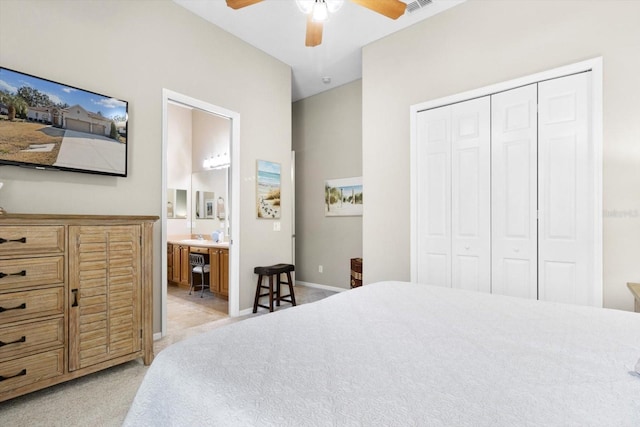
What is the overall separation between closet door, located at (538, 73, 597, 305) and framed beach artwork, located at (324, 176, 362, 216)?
2.56 m

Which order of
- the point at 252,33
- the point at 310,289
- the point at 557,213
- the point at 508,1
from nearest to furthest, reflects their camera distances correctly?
the point at 557,213, the point at 508,1, the point at 252,33, the point at 310,289

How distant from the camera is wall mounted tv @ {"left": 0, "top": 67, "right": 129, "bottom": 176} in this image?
219 cm

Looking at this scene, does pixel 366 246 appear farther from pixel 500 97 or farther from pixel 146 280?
pixel 146 280

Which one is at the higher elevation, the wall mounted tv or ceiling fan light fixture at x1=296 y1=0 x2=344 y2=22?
ceiling fan light fixture at x1=296 y1=0 x2=344 y2=22

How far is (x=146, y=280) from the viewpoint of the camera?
253 centimetres

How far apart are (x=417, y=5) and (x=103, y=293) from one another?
3749mm

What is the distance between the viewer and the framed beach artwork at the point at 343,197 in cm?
500

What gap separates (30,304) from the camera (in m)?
1.97

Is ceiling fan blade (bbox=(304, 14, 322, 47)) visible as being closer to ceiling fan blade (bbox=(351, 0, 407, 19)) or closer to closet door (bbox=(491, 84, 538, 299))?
ceiling fan blade (bbox=(351, 0, 407, 19))

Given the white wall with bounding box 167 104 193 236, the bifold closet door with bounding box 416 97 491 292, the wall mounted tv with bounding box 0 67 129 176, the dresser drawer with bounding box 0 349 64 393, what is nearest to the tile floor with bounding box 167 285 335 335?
the white wall with bounding box 167 104 193 236

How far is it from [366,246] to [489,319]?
96.4 inches

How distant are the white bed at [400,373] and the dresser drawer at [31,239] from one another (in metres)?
1.49

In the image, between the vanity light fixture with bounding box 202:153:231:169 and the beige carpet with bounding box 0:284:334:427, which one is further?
the vanity light fixture with bounding box 202:153:231:169

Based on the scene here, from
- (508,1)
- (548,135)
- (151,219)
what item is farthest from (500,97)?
(151,219)
